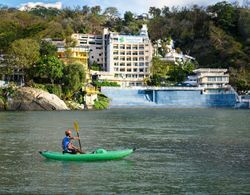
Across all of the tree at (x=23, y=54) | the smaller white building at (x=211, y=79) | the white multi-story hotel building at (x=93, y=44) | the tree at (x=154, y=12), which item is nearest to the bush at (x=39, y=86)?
the tree at (x=23, y=54)

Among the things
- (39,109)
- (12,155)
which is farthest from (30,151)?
(39,109)

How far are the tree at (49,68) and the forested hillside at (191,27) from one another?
14834 mm

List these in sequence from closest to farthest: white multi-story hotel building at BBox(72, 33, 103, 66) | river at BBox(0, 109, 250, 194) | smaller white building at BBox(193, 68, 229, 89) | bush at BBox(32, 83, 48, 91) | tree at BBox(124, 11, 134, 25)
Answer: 1. river at BBox(0, 109, 250, 194)
2. bush at BBox(32, 83, 48, 91)
3. smaller white building at BBox(193, 68, 229, 89)
4. white multi-story hotel building at BBox(72, 33, 103, 66)
5. tree at BBox(124, 11, 134, 25)

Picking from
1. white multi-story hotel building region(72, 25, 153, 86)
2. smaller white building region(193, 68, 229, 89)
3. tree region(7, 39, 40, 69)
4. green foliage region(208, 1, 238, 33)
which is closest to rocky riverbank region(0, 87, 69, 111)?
tree region(7, 39, 40, 69)

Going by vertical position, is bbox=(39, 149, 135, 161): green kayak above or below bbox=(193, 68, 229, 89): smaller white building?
below

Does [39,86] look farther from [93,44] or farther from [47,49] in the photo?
[93,44]

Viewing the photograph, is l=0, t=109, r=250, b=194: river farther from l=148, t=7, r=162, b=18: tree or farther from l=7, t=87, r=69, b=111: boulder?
l=148, t=7, r=162, b=18: tree

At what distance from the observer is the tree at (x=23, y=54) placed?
83.2 metres

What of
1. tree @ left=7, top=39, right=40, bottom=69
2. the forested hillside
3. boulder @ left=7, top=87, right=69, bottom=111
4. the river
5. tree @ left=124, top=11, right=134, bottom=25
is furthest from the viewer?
tree @ left=124, top=11, right=134, bottom=25

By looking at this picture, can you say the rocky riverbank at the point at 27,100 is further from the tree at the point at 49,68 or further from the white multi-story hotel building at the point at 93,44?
the white multi-story hotel building at the point at 93,44

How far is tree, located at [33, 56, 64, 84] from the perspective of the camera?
85.1 meters

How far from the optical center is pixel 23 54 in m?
83.5

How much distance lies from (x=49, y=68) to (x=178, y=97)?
2912 cm

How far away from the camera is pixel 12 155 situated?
26906 millimetres
